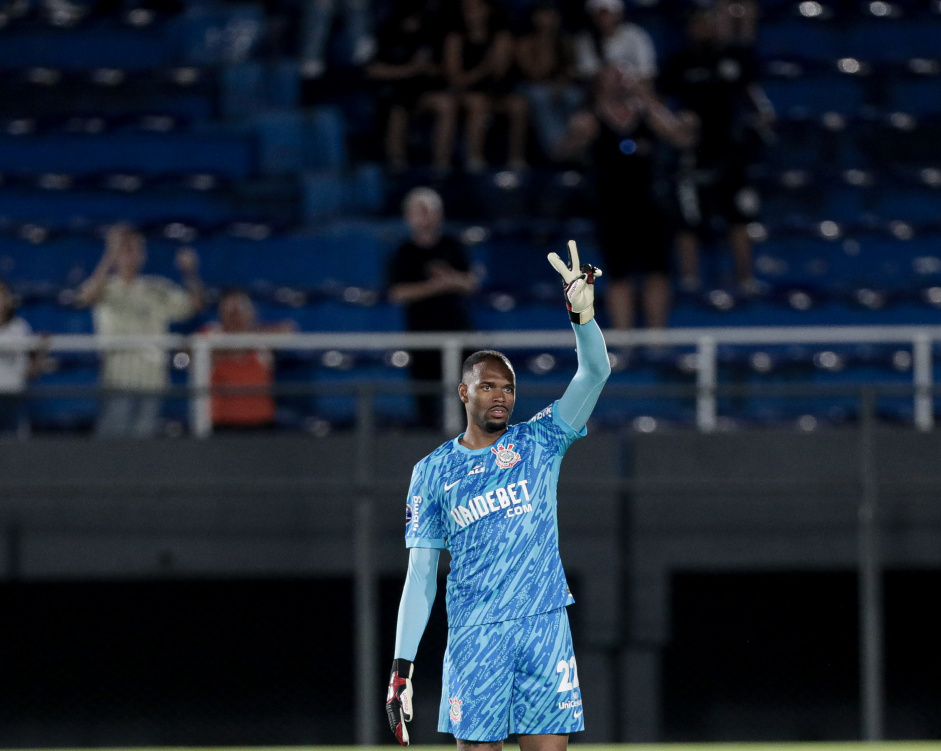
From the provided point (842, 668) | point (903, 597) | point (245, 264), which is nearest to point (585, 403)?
point (842, 668)

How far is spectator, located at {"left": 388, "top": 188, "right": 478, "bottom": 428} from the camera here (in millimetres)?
10289

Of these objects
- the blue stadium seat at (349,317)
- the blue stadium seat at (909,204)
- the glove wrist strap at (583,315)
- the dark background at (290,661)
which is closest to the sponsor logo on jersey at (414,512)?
the glove wrist strap at (583,315)

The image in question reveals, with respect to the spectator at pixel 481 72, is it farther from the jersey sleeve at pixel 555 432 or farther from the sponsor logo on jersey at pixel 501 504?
the sponsor logo on jersey at pixel 501 504

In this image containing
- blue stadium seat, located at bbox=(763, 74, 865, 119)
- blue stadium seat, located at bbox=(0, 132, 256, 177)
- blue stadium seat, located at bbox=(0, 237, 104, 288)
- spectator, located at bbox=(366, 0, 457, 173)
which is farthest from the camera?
blue stadium seat, located at bbox=(763, 74, 865, 119)

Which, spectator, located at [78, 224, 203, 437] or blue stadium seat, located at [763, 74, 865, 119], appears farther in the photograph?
blue stadium seat, located at [763, 74, 865, 119]

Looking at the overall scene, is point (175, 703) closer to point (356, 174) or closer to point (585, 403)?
point (356, 174)

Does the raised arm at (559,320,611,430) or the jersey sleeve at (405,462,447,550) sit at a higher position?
the raised arm at (559,320,611,430)

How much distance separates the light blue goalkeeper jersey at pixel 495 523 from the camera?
4996 mm

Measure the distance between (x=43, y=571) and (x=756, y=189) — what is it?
659cm

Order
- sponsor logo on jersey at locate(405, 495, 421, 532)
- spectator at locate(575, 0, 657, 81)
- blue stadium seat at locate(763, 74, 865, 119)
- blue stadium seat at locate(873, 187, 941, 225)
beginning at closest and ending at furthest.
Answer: sponsor logo on jersey at locate(405, 495, 421, 532)
spectator at locate(575, 0, 657, 81)
blue stadium seat at locate(873, 187, 941, 225)
blue stadium seat at locate(763, 74, 865, 119)

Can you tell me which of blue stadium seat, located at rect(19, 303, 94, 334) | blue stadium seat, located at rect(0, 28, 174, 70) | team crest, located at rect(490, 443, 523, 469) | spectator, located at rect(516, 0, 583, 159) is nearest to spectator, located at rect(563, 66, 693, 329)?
spectator, located at rect(516, 0, 583, 159)

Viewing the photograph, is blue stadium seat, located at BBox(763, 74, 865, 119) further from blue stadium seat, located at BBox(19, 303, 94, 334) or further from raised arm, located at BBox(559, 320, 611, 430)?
raised arm, located at BBox(559, 320, 611, 430)

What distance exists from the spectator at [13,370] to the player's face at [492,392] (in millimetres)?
5071

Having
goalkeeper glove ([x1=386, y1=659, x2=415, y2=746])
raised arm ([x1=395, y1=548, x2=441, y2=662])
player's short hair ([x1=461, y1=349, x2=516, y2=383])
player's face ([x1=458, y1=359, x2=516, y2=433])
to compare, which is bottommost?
goalkeeper glove ([x1=386, y1=659, x2=415, y2=746])
